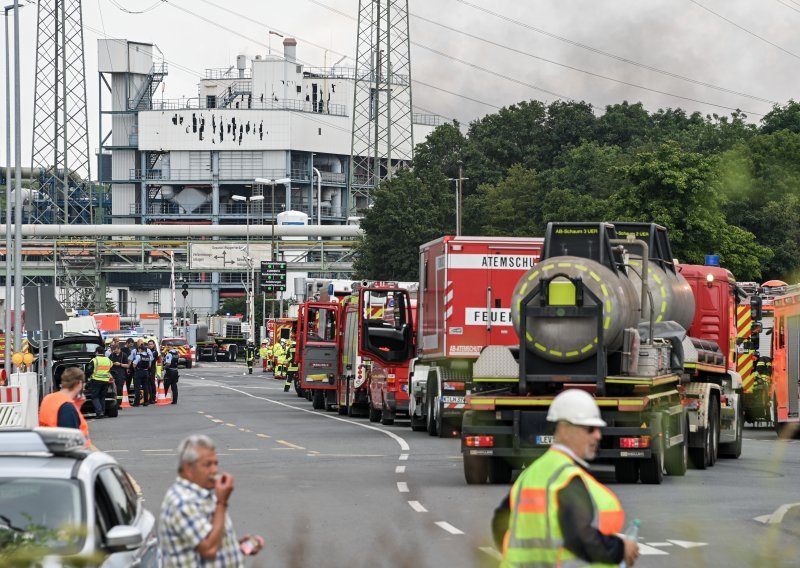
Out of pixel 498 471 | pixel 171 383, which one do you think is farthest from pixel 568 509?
pixel 171 383

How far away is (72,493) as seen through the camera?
8.66 metres

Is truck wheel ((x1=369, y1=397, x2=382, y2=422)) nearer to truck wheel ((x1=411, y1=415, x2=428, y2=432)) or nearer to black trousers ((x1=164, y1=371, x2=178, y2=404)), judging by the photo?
truck wheel ((x1=411, y1=415, x2=428, y2=432))

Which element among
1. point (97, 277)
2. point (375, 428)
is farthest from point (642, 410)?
point (97, 277)

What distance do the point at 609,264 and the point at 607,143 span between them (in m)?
104

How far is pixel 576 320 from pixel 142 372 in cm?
3047

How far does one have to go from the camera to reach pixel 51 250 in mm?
122562

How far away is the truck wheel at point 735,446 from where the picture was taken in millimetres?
25122

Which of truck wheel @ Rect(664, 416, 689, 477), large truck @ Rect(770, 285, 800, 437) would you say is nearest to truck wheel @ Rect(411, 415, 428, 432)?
large truck @ Rect(770, 285, 800, 437)

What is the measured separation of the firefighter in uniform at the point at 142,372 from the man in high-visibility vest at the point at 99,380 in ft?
23.7

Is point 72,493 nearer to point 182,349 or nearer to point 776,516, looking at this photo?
point 776,516

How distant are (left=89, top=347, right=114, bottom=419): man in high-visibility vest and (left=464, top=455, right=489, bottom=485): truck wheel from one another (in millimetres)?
19482

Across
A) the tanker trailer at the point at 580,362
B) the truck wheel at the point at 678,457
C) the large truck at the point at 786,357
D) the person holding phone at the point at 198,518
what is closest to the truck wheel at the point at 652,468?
the tanker trailer at the point at 580,362

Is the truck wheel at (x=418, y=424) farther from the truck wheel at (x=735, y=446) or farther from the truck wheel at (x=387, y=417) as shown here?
the truck wheel at (x=735, y=446)

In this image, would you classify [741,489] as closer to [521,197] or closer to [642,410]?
[642,410]
